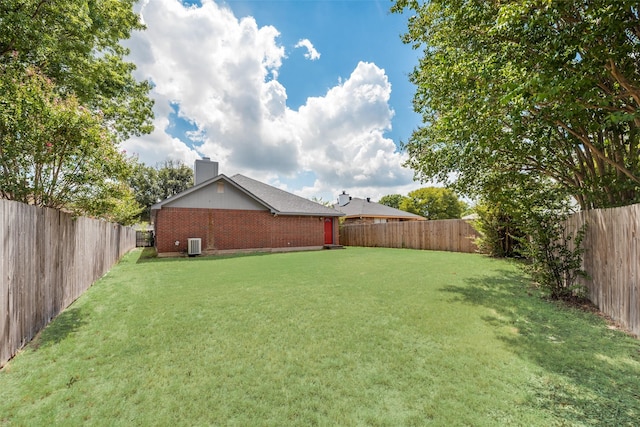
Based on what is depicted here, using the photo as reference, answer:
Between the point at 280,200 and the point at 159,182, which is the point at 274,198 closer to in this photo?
the point at 280,200

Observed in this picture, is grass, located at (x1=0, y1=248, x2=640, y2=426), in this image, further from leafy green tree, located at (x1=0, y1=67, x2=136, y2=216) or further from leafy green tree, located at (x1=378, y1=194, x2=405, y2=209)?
leafy green tree, located at (x1=378, y1=194, x2=405, y2=209)

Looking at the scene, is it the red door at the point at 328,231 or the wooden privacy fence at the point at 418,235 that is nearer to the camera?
the wooden privacy fence at the point at 418,235

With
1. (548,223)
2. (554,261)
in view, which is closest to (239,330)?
(554,261)

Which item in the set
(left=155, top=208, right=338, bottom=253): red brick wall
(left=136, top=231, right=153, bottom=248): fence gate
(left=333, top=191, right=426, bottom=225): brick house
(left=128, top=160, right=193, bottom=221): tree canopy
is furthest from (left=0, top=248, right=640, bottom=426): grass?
(left=128, top=160, right=193, bottom=221): tree canopy

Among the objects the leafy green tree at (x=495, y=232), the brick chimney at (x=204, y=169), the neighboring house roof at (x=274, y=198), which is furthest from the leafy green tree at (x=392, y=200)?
the leafy green tree at (x=495, y=232)

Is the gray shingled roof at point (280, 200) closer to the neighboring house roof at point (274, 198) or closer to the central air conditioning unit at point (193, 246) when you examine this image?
the neighboring house roof at point (274, 198)

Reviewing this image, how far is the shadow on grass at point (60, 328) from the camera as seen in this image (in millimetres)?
3611

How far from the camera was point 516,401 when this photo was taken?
→ 7.60 ft

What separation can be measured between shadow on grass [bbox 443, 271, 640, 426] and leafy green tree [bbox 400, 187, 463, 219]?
34.0 metres

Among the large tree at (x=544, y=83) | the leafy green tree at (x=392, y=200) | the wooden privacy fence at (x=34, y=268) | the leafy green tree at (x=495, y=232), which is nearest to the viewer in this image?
the wooden privacy fence at (x=34, y=268)

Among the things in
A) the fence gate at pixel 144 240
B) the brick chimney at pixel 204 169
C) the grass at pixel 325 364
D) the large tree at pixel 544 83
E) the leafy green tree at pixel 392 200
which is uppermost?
the leafy green tree at pixel 392 200

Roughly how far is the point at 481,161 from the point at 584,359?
5.25 m

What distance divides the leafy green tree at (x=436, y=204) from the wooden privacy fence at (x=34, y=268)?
3790cm

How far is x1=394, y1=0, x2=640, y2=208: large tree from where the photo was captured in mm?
3529
